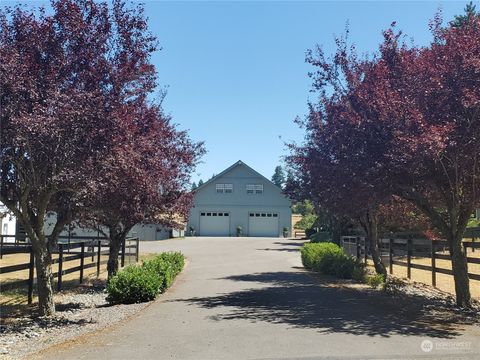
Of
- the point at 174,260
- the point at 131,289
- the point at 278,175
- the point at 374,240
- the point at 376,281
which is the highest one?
the point at 278,175

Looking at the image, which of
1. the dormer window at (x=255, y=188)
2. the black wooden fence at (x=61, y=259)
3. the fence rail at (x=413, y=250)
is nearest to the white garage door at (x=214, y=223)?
the dormer window at (x=255, y=188)

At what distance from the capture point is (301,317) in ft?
31.1

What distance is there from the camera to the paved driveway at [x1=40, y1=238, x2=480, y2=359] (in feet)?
22.7

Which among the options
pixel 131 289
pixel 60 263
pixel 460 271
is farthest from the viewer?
pixel 60 263

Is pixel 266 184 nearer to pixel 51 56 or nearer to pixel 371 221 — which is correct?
pixel 371 221

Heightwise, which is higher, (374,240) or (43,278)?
(374,240)

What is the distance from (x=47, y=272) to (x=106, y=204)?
8.53 ft

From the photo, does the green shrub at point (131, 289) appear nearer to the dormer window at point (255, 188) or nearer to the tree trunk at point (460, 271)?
the tree trunk at point (460, 271)

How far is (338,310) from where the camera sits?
10.2m

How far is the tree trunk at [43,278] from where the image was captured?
393 inches

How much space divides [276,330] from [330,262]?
32.8 ft

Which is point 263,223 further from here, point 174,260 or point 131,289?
point 131,289

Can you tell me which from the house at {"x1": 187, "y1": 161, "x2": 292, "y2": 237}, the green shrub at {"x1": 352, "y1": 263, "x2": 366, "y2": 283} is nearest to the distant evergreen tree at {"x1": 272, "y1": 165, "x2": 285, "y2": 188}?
the house at {"x1": 187, "y1": 161, "x2": 292, "y2": 237}

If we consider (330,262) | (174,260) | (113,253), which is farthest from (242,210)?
(113,253)
